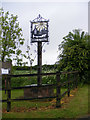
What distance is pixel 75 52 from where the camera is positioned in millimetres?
15430

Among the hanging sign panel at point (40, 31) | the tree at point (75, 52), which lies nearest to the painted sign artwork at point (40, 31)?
the hanging sign panel at point (40, 31)

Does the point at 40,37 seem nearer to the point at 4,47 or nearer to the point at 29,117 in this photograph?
the point at 29,117

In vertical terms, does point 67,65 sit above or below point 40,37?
below

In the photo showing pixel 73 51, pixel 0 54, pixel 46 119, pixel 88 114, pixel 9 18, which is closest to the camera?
pixel 46 119

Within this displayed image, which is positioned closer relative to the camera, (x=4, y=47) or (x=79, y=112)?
(x=79, y=112)

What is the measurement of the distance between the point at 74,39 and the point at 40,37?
21.4 ft

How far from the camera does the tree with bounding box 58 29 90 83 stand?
15164mm

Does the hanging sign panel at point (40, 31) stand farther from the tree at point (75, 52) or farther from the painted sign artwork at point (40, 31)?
the tree at point (75, 52)

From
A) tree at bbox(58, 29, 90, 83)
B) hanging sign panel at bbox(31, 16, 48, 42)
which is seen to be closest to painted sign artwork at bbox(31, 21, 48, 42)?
hanging sign panel at bbox(31, 16, 48, 42)

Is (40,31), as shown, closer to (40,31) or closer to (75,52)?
(40,31)

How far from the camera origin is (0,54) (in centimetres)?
1766

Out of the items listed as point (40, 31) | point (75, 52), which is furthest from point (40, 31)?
point (75, 52)

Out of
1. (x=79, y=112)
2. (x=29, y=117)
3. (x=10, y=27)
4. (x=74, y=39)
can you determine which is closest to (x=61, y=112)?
(x=79, y=112)

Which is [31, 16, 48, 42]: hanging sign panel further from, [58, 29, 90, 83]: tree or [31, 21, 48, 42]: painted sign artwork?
[58, 29, 90, 83]: tree
